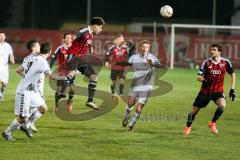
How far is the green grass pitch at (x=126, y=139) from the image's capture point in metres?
11.0

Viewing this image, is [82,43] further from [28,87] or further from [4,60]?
[4,60]

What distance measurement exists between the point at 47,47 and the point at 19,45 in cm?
3150

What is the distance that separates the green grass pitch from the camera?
36.1ft

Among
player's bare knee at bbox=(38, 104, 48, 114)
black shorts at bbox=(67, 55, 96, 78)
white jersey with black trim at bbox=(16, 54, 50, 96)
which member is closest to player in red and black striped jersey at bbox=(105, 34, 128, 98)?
black shorts at bbox=(67, 55, 96, 78)

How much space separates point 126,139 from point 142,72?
2.27 metres

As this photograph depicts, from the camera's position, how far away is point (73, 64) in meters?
16.4

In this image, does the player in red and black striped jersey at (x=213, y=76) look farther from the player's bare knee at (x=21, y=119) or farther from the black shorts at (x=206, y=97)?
the player's bare knee at (x=21, y=119)

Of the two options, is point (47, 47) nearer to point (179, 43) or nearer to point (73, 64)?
point (73, 64)

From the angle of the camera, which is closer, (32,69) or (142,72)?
(32,69)

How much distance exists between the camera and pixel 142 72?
14516 millimetres

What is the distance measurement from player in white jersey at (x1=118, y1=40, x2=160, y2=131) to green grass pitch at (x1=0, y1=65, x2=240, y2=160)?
0.59 metres

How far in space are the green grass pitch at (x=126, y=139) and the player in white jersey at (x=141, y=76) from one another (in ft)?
1.94

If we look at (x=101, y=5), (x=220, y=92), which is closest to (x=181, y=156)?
(x=220, y=92)

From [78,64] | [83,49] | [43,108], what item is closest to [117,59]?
[78,64]
